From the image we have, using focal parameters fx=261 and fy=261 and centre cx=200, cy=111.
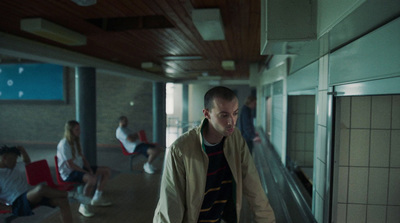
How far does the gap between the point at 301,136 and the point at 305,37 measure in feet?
9.22

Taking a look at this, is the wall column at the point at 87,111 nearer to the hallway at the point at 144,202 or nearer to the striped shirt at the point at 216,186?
the hallway at the point at 144,202

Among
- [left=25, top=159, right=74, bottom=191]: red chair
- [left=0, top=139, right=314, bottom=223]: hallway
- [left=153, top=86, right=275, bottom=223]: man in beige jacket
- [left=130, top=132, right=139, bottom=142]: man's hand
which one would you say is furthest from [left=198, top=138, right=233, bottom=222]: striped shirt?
[left=25, top=159, right=74, bottom=191]: red chair

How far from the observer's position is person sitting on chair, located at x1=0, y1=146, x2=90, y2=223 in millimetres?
1849

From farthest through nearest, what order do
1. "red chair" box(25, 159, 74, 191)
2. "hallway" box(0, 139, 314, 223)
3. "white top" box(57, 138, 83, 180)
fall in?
"white top" box(57, 138, 83, 180), "red chair" box(25, 159, 74, 191), "hallway" box(0, 139, 314, 223)

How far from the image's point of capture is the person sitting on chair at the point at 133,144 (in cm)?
260

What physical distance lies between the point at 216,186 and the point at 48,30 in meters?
2.52

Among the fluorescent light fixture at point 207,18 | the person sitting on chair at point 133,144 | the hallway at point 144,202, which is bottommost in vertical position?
the hallway at point 144,202

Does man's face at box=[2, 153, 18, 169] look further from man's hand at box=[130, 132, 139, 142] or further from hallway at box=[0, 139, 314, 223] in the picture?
man's hand at box=[130, 132, 139, 142]

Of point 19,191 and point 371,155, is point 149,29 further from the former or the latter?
point 371,155

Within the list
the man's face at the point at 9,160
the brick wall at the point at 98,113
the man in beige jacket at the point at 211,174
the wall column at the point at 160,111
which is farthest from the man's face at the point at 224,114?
the man's face at the point at 9,160

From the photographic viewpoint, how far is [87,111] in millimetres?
5098

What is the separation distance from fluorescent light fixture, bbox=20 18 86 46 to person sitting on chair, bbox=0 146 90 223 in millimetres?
1287

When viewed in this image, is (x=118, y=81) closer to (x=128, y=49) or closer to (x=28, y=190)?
(x=128, y=49)

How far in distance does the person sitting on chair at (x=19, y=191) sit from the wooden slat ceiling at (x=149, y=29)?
133 centimetres
